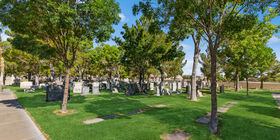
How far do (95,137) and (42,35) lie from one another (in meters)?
6.84

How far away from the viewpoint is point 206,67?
1352 inches

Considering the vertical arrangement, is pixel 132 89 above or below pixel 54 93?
below

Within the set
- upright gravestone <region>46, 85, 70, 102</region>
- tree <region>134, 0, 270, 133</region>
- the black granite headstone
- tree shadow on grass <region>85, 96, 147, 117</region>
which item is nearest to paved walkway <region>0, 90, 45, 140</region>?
tree shadow on grass <region>85, 96, 147, 117</region>

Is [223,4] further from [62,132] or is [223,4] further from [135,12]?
[62,132]

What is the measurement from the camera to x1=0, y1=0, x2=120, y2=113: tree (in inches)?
244

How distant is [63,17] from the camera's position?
6.17m

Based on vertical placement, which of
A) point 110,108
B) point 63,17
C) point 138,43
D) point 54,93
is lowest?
point 110,108

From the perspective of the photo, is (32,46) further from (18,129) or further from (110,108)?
(110,108)

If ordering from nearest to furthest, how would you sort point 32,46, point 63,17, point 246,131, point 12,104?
point 246,131 < point 63,17 < point 32,46 < point 12,104

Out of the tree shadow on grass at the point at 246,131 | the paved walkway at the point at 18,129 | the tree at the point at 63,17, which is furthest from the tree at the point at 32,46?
the tree shadow on grass at the point at 246,131

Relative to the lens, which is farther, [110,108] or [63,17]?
[110,108]

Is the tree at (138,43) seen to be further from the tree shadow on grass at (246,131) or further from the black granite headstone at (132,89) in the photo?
the tree shadow on grass at (246,131)

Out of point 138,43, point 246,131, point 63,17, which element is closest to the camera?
point 246,131

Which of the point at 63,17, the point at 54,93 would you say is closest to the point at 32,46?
the point at 63,17
